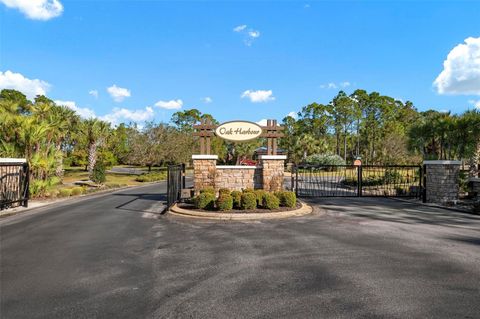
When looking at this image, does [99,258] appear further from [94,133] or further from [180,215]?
[94,133]

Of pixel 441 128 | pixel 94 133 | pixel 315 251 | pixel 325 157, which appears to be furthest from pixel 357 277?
pixel 325 157

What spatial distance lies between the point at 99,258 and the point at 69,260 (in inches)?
21.2

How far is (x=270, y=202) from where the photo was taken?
11.1 metres

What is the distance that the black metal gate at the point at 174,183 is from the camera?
11989mm

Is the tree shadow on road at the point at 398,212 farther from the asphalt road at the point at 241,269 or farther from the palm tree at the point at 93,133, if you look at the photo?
the palm tree at the point at 93,133

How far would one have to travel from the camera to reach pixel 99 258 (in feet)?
19.9

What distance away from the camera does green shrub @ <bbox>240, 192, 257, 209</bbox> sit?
1097 centimetres

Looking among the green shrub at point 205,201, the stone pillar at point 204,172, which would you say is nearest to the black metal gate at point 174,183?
the stone pillar at point 204,172

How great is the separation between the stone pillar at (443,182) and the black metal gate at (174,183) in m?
11.1

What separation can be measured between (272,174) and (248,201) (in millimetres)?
2812

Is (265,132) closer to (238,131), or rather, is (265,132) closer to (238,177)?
(238,131)

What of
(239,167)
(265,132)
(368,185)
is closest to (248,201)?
(239,167)

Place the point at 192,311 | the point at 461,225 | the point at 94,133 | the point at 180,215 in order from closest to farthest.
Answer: the point at 192,311 → the point at 461,225 → the point at 180,215 → the point at 94,133

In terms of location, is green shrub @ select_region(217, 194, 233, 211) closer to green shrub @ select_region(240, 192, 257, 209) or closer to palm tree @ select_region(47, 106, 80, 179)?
green shrub @ select_region(240, 192, 257, 209)
